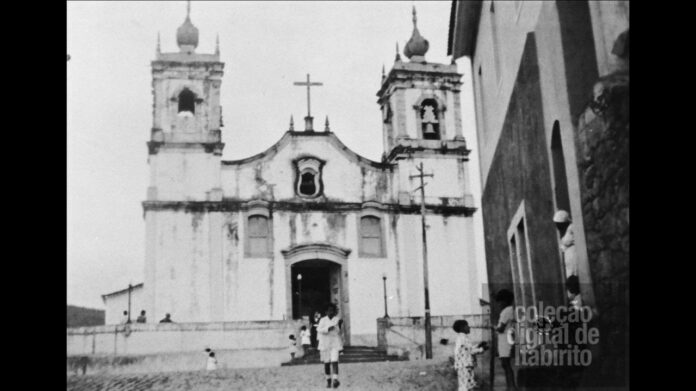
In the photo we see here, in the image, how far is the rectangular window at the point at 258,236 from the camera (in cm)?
1697

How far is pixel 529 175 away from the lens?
6.55 m

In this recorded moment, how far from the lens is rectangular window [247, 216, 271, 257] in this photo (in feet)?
55.7

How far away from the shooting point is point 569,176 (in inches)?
213

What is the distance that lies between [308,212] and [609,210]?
1294 centimetres

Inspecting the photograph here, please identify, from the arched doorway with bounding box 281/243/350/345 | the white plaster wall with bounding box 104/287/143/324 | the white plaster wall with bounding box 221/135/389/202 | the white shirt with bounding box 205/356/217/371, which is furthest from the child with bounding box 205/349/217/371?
the white plaster wall with bounding box 104/287/143/324

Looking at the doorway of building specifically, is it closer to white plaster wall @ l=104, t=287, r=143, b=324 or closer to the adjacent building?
white plaster wall @ l=104, t=287, r=143, b=324

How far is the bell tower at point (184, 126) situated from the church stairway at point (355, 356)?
14.6ft

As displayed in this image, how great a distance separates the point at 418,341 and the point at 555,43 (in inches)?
397

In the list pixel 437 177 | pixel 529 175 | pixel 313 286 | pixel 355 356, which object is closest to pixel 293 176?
pixel 313 286

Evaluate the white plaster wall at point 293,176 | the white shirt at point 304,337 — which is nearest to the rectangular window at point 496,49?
the white shirt at point 304,337

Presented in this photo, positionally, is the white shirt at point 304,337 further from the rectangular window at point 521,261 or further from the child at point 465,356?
the child at point 465,356
